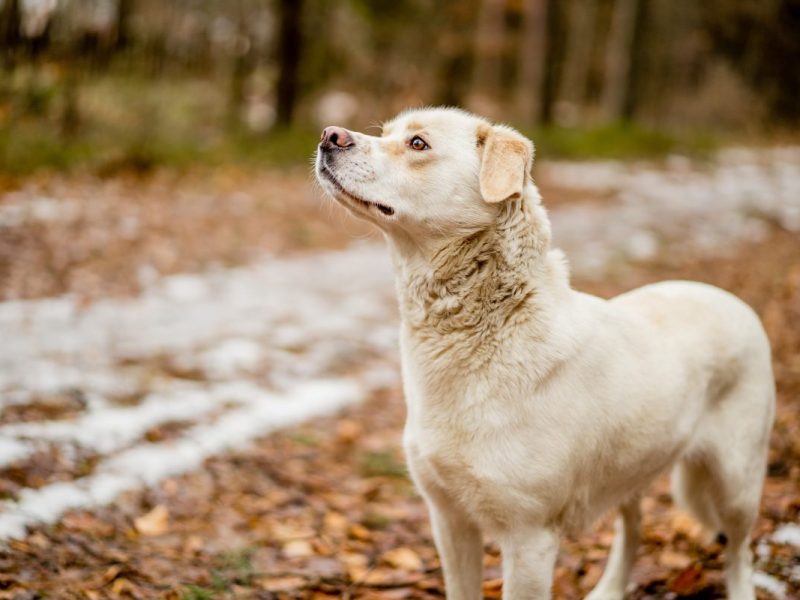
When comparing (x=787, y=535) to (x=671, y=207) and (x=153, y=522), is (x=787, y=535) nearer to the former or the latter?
(x=153, y=522)

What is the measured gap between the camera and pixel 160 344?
18.4ft

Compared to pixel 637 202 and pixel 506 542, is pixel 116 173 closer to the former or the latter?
pixel 637 202

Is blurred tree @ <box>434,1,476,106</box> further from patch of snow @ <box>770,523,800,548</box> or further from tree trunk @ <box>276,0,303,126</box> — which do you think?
patch of snow @ <box>770,523,800,548</box>

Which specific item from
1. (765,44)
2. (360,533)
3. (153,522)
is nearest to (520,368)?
(360,533)

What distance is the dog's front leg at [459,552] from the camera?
2.68 metres

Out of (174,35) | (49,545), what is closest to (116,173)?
(174,35)

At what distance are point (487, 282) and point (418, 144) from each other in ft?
2.10

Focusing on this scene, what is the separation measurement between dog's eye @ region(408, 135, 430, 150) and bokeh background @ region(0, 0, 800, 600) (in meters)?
0.58

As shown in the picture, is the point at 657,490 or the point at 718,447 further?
the point at 657,490

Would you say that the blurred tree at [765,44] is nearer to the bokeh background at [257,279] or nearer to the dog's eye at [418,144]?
the bokeh background at [257,279]

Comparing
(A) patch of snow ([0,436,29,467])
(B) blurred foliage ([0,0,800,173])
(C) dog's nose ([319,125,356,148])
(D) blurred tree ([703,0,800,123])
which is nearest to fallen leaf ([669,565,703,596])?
(C) dog's nose ([319,125,356,148])

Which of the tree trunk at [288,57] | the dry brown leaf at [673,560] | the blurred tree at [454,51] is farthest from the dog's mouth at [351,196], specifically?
the blurred tree at [454,51]

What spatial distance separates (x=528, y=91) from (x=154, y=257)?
12.3m

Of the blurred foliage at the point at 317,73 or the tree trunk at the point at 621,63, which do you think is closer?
the blurred foliage at the point at 317,73
